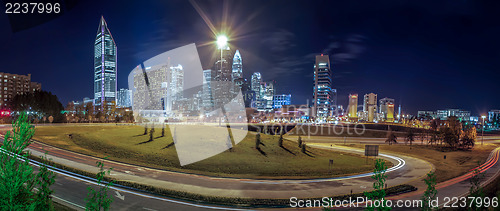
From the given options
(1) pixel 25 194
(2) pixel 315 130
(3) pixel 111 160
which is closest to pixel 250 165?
(3) pixel 111 160

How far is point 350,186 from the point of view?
24.4m

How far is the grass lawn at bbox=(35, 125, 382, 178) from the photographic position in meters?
28.6

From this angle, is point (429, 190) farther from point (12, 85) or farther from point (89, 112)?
point (12, 85)

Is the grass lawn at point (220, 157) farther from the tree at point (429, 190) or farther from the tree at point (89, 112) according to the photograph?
the tree at point (89, 112)

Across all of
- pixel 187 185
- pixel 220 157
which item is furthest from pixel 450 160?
pixel 187 185

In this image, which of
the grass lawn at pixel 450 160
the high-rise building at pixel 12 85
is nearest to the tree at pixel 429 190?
the grass lawn at pixel 450 160

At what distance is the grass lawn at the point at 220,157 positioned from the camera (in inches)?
1128

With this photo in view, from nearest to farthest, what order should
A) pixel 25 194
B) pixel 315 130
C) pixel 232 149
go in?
pixel 25 194 → pixel 232 149 → pixel 315 130

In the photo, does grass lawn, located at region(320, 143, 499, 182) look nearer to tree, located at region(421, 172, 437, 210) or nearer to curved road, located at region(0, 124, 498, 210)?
curved road, located at region(0, 124, 498, 210)

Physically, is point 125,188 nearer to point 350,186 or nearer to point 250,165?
point 250,165

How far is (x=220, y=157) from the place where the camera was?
33062 mm

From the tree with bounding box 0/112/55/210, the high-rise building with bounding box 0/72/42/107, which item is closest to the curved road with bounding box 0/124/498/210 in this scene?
the tree with bounding box 0/112/55/210

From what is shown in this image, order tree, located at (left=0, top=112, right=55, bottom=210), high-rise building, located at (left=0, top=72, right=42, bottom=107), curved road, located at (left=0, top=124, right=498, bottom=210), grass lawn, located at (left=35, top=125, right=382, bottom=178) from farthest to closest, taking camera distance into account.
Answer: high-rise building, located at (left=0, top=72, right=42, bottom=107) < grass lawn, located at (left=35, top=125, right=382, bottom=178) < curved road, located at (left=0, top=124, right=498, bottom=210) < tree, located at (left=0, top=112, right=55, bottom=210)

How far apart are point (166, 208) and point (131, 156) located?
1755 centimetres
